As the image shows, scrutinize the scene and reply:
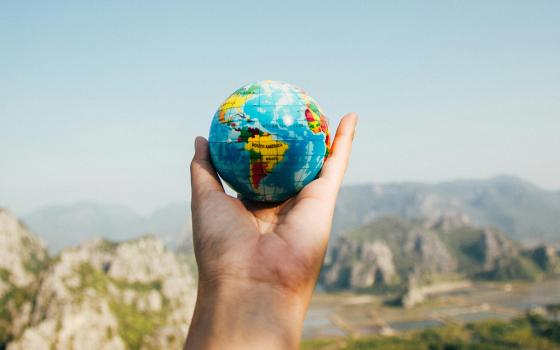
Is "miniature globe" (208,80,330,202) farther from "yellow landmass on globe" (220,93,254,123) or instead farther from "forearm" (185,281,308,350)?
"forearm" (185,281,308,350)

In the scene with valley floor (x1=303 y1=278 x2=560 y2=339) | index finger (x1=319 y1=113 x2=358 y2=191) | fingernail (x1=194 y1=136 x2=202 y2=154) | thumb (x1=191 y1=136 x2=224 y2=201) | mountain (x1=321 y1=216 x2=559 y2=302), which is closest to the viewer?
thumb (x1=191 y1=136 x2=224 y2=201)

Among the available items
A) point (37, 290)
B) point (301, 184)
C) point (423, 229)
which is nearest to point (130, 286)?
point (37, 290)

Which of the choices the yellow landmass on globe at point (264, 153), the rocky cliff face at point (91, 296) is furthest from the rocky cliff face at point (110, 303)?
the yellow landmass on globe at point (264, 153)

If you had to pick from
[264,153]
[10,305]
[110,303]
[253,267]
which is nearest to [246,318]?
[253,267]

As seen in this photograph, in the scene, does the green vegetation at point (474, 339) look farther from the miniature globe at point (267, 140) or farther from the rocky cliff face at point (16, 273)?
the miniature globe at point (267, 140)

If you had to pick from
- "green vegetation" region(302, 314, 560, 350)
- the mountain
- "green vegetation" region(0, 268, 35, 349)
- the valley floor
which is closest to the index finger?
"green vegetation" region(0, 268, 35, 349)

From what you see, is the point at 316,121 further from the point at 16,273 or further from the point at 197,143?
the point at 16,273
